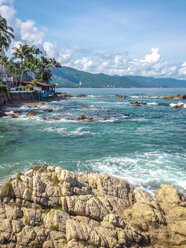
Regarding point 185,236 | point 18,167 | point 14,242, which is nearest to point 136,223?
point 185,236

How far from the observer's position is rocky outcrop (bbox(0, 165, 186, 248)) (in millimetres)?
8344

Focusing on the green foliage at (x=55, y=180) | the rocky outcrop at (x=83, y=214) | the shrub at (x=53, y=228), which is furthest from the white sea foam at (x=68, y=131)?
the shrub at (x=53, y=228)

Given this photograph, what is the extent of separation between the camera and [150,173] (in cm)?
1731

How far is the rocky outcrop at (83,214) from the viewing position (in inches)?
328

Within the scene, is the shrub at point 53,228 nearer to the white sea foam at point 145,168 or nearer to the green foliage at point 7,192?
the green foliage at point 7,192

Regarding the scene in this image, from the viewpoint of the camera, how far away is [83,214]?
968 cm

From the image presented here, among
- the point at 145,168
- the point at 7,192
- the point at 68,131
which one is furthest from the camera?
the point at 68,131

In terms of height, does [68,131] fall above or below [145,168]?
above

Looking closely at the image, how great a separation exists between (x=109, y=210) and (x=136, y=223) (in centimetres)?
155

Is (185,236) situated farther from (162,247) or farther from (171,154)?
(171,154)

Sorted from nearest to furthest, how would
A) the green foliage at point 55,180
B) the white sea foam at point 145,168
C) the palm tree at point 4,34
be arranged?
the green foliage at point 55,180 → the white sea foam at point 145,168 → the palm tree at point 4,34

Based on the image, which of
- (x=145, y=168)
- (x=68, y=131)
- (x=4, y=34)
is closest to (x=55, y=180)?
(x=145, y=168)

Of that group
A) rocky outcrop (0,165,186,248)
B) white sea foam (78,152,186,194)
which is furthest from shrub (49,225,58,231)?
white sea foam (78,152,186,194)

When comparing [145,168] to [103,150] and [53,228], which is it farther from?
[53,228]
